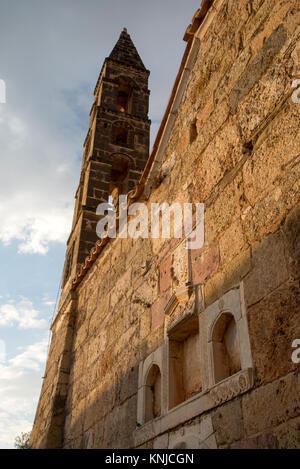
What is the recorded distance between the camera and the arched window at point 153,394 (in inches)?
131

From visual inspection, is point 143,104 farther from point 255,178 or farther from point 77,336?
point 255,178

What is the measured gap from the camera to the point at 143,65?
12.2m

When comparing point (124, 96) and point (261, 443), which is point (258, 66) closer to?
point (261, 443)

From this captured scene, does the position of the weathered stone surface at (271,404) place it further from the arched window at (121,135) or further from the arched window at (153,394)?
the arched window at (121,135)

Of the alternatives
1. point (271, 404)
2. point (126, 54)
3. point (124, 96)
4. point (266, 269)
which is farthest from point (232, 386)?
point (126, 54)

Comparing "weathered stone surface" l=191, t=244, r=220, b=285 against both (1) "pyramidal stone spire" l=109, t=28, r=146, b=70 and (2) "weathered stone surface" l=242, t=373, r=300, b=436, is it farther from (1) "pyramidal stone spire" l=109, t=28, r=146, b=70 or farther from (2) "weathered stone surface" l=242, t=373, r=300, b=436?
(1) "pyramidal stone spire" l=109, t=28, r=146, b=70

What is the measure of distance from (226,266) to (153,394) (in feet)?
4.32

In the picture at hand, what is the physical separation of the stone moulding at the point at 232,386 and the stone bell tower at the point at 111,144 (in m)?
5.69

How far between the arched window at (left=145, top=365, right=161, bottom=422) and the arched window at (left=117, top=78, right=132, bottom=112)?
30.4ft

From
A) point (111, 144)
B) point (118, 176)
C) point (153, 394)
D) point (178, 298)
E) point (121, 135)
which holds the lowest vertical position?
point (153, 394)

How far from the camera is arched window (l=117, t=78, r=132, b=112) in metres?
11.7

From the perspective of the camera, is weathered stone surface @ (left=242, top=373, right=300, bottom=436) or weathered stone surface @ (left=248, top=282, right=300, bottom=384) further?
weathered stone surface @ (left=248, top=282, right=300, bottom=384)

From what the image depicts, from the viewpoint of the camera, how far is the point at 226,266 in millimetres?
2812

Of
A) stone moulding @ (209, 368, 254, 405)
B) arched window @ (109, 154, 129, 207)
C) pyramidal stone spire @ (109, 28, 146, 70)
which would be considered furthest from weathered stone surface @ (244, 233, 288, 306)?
pyramidal stone spire @ (109, 28, 146, 70)
